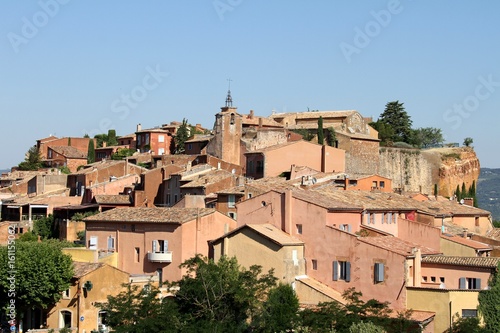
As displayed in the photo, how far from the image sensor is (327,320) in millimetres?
30875

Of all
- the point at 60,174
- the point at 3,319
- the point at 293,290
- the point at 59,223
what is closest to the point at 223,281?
the point at 293,290

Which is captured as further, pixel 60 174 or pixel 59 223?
pixel 60 174

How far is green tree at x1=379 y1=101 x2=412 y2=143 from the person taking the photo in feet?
265

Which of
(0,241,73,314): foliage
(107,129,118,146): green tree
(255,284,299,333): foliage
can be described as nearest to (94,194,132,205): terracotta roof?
(0,241,73,314): foliage

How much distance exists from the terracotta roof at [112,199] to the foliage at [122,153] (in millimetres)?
19090

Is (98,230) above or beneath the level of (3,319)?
above

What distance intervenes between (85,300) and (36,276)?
2.55 metres

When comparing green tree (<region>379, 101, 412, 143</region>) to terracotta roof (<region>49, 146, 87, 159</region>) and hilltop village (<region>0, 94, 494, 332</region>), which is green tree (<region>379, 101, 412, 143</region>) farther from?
terracotta roof (<region>49, 146, 87, 159</region>)

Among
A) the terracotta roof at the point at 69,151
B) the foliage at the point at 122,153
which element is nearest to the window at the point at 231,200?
the foliage at the point at 122,153

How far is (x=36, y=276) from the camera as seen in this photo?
1447 inches

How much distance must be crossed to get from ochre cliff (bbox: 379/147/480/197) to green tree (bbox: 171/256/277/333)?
36.8m

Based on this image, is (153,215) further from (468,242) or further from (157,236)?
(468,242)

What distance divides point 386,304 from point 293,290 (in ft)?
13.4

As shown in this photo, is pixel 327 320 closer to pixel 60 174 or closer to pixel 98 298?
pixel 98 298
